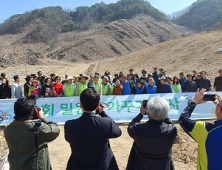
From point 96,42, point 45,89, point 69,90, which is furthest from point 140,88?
point 96,42

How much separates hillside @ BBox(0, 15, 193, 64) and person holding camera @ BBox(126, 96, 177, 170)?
118 feet

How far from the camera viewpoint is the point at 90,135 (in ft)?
8.86

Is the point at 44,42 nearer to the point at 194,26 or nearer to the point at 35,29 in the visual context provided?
the point at 35,29

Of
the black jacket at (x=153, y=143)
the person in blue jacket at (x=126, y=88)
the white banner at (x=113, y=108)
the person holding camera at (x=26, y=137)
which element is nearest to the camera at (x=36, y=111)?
the person holding camera at (x=26, y=137)

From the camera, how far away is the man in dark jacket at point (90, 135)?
8.88ft

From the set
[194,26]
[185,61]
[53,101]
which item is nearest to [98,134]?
[53,101]

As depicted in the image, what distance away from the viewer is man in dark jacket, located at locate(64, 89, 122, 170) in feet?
8.88

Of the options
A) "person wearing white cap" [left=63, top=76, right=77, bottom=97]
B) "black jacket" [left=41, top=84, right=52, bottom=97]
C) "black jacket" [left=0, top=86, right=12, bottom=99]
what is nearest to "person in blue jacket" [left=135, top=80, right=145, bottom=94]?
"person wearing white cap" [left=63, top=76, right=77, bottom=97]

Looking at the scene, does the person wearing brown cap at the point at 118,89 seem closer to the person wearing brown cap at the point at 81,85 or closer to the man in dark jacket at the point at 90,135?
the person wearing brown cap at the point at 81,85

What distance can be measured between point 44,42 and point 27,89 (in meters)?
69.3

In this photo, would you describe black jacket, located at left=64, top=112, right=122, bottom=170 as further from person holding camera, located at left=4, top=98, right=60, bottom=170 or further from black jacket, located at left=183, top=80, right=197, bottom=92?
black jacket, located at left=183, top=80, right=197, bottom=92

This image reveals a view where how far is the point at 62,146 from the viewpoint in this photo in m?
6.29

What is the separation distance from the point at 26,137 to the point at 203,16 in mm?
115487

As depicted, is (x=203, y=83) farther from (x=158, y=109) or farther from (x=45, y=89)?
(x=158, y=109)
